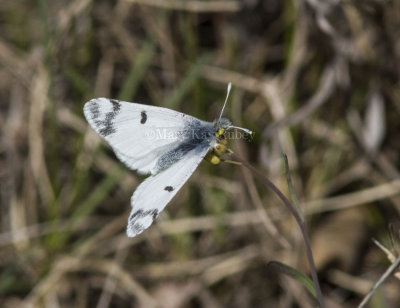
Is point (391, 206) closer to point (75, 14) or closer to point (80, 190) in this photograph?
point (80, 190)

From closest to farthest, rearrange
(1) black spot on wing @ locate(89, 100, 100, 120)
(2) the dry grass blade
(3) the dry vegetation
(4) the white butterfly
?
(4) the white butterfly < (1) black spot on wing @ locate(89, 100, 100, 120) < (3) the dry vegetation < (2) the dry grass blade

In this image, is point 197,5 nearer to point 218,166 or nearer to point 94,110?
point 218,166

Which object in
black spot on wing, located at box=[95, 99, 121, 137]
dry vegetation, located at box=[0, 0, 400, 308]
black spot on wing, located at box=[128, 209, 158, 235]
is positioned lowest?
dry vegetation, located at box=[0, 0, 400, 308]

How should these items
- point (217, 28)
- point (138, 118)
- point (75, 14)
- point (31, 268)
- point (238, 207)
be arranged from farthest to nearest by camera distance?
point (217, 28) < point (75, 14) < point (238, 207) < point (31, 268) < point (138, 118)

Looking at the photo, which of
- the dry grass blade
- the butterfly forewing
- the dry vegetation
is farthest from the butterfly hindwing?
Result: the dry grass blade

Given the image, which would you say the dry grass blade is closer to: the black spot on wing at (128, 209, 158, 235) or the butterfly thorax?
the butterfly thorax

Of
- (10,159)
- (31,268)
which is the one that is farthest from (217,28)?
(31,268)
